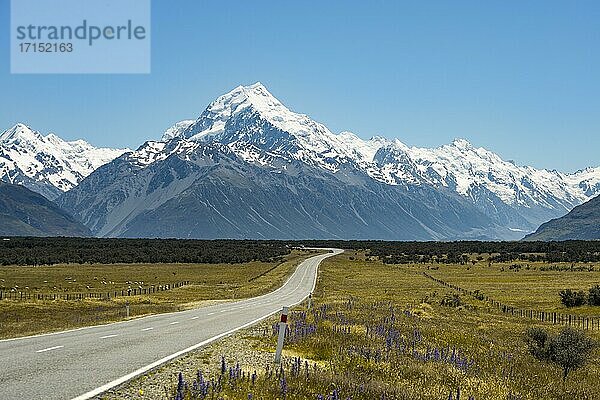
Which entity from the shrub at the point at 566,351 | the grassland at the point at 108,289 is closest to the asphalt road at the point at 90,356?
the shrub at the point at 566,351

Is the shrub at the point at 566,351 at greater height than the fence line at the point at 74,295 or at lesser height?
greater

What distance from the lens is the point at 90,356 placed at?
1753cm

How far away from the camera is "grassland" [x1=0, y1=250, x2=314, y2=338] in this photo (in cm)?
4672

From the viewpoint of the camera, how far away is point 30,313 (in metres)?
55.9

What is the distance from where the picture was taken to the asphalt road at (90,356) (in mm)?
12961

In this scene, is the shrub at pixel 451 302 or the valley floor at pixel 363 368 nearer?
the valley floor at pixel 363 368

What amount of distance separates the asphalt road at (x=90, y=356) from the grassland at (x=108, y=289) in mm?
11802

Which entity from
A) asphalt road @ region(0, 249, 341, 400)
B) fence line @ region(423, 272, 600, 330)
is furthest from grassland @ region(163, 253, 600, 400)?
fence line @ region(423, 272, 600, 330)

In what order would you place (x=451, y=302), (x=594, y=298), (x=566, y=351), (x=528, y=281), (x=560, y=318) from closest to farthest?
(x=566, y=351) < (x=560, y=318) < (x=451, y=302) < (x=594, y=298) < (x=528, y=281)

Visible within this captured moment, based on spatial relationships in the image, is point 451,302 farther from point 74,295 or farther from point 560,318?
point 74,295

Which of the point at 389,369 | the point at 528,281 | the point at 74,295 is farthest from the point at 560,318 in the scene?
the point at 74,295

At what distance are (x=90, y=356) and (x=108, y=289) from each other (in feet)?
237

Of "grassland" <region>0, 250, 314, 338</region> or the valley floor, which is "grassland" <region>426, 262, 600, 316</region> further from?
the valley floor

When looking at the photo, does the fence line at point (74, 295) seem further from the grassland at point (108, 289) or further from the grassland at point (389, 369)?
the grassland at point (389, 369)
